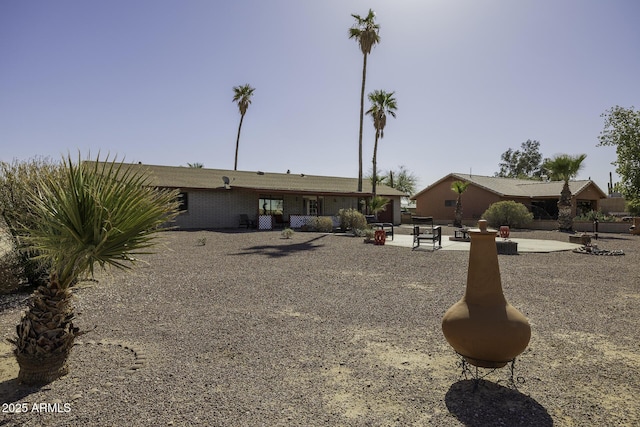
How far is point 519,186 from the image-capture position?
3831cm

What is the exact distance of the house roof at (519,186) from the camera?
33062 mm

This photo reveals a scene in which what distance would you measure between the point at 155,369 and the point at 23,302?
4.32 metres

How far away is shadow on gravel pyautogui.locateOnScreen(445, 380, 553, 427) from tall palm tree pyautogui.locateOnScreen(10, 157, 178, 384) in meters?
3.27

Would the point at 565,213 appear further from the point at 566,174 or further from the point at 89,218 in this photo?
the point at 89,218

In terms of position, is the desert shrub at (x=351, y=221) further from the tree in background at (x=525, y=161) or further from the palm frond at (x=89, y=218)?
the tree in background at (x=525, y=161)

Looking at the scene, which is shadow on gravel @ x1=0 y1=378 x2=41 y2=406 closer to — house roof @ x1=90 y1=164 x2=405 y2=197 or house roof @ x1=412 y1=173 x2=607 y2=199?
house roof @ x1=90 y1=164 x2=405 y2=197

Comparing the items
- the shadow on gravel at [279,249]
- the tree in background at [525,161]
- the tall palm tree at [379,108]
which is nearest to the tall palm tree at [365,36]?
the tall palm tree at [379,108]

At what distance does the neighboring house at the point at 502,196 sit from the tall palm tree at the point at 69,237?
111ft

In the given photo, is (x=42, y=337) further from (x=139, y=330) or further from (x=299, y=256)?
(x=299, y=256)

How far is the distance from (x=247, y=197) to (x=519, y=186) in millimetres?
27592

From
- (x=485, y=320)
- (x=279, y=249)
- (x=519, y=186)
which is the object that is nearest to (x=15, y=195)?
(x=485, y=320)

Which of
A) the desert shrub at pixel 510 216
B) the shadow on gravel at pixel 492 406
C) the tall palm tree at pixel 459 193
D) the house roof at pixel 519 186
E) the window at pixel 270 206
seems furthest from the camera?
the house roof at pixel 519 186

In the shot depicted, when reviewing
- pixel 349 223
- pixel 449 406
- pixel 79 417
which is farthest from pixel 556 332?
pixel 349 223

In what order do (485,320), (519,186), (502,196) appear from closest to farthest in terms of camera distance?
(485,320)
(502,196)
(519,186)
